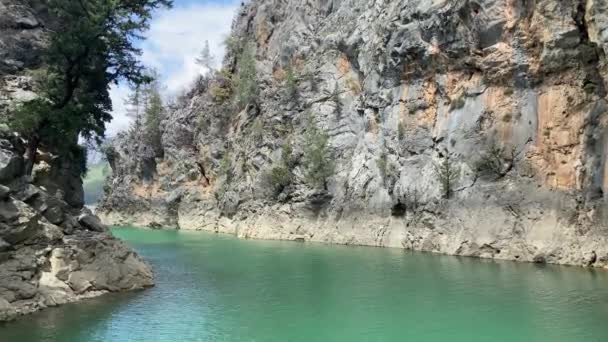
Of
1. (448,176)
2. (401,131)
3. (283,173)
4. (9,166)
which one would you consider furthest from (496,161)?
(9,166)

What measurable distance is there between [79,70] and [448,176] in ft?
82.0

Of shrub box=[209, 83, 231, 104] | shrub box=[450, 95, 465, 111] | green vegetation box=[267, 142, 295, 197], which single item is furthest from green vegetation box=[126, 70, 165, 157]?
shrub box=[450, 95, 465, 111]

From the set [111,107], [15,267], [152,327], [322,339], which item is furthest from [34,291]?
[111,107]

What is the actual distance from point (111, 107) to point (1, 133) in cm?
758

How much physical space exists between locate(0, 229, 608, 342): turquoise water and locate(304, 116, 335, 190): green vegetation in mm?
19837

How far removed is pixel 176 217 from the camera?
75.1 meters

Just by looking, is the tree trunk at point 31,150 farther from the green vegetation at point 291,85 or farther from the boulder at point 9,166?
the green vegetation at point 291,85

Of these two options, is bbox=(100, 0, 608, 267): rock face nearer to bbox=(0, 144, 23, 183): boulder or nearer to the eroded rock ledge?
the eroded rock ledge

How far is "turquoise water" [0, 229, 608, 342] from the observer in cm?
1658

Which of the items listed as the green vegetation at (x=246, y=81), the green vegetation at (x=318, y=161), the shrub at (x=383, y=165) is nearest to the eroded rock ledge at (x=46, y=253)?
the shrub at (x=383, y=165)

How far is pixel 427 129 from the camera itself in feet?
141

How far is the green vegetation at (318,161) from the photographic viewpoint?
5141 centimetres

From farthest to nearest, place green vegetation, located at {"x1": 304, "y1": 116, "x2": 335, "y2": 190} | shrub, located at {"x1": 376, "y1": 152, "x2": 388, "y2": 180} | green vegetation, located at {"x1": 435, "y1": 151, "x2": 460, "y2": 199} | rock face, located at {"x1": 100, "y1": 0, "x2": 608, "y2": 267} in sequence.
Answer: green vegetation, located at {"x1": 304, "y1": 116, "x2": 335, "y2": 190} → shrub, located at {"x1": 376, "y1": 152, "x2": 388, "y2": 180} → green vegetation, located at {"x1": 435, "y1": 151, "x2": 460, "y2": 199} → rock face, located at {"x1": 100, "y1": 0, "x2": 608, "y2": 267}

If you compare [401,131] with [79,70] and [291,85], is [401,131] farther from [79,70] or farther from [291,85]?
[79,70]
